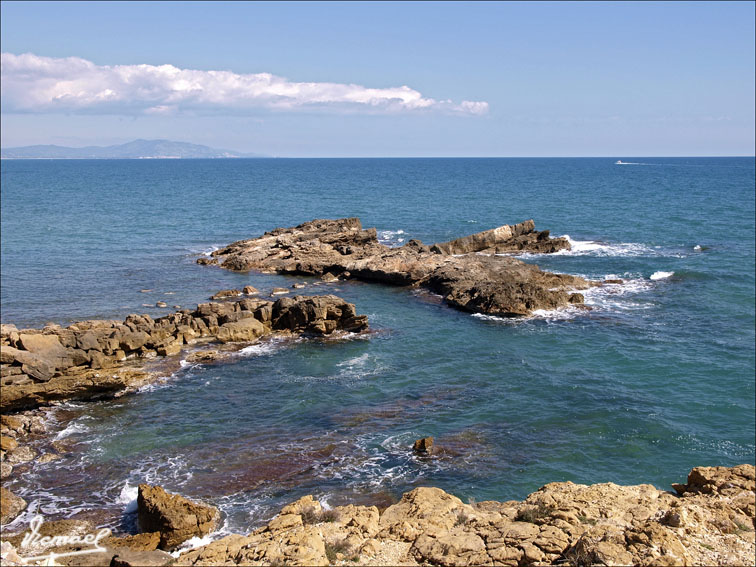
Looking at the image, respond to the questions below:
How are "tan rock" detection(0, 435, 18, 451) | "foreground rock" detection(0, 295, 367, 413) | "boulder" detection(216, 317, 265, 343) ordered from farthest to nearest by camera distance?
"boulder" detection(216, 317, 265, 343), "foreground rock" detection(0, 295, 367, 413), "tan rock" detection(0, 435, 18, 451)

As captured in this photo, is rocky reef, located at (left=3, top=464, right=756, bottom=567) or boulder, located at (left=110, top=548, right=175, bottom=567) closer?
rocky reef, located at (left=3, top=464, right=756, bottom=567)

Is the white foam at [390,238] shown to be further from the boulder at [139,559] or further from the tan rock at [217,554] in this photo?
the tan rock at [217,554]

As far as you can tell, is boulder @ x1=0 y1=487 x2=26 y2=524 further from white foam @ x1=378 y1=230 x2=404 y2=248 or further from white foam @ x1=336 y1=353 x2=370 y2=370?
white foam @ x1=378 y1=230 x2=404 y2=248

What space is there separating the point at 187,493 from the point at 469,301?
25716mm

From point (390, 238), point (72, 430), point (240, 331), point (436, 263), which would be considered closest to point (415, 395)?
point (240, 331)

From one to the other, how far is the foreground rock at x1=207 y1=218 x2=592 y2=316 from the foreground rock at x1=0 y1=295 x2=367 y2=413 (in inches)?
424

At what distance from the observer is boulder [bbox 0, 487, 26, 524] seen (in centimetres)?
1870

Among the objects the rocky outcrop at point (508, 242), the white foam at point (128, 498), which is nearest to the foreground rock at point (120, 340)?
the white foam at point (128, 498)

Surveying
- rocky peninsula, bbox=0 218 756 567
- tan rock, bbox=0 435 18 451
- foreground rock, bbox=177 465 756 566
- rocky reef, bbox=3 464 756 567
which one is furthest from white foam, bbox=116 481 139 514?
foreground rock, bbox=177 465 756 566

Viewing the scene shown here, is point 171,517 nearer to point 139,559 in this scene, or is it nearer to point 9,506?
point 139,559

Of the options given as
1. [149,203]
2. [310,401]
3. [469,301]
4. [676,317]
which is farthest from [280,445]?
[149,203]

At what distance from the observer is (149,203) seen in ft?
364

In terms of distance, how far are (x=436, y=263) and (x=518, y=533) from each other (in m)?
36.7

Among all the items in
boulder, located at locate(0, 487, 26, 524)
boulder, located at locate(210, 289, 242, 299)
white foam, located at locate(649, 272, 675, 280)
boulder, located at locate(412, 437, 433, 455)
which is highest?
white foam, located at locate(649, 272, 675, 280)
